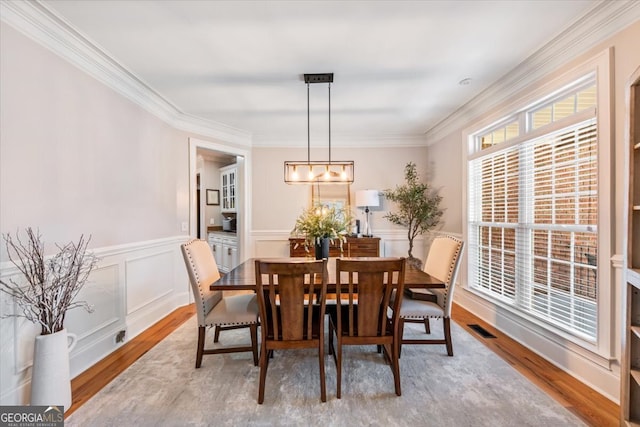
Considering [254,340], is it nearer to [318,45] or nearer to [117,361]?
[117,361]

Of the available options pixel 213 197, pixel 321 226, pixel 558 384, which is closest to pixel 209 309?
pixel 321 226

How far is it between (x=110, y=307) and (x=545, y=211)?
404cm

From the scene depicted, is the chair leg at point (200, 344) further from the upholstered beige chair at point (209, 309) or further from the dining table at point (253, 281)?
the dining table at point (253, 281)

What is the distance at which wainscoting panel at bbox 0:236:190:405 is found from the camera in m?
1.77

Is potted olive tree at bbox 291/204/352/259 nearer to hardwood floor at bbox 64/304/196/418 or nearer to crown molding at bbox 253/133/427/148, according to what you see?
hardwood floor at bbox 64/304/196/418

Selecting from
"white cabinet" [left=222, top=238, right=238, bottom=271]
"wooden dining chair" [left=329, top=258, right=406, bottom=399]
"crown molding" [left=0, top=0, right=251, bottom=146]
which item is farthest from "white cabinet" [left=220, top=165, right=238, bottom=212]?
"wooden dining chair" [left=329, top=258, right=406, bottom=399]

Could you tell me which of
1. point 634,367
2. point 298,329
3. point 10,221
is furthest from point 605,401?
point 10,221

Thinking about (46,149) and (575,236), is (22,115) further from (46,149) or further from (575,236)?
(575,236)

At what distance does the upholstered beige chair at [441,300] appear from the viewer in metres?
2.42

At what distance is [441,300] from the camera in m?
2.51

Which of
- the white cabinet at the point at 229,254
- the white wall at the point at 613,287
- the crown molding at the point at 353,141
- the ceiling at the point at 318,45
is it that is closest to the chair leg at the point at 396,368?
the white wall at the point at 613,287

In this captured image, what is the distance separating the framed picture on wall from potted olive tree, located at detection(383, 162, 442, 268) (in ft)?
12.0

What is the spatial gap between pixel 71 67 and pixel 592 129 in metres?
3.98

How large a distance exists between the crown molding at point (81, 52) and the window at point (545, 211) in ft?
12.6
